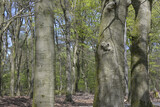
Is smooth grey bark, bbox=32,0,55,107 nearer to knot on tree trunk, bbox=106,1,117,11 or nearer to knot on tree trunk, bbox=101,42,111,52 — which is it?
knot on tree trunk, bbox=101,42,111,52

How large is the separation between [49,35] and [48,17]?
376mm

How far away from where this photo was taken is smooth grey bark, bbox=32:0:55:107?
3234 millimetres

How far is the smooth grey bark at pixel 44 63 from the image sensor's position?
3234mm

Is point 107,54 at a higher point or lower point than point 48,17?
lower

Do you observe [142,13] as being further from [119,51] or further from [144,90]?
[119,51]

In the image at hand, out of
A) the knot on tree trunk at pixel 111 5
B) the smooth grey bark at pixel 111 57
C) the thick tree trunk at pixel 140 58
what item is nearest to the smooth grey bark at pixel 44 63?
the smooth grey bark at pixel 111 57

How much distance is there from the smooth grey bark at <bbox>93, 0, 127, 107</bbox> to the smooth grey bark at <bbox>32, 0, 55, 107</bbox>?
0.86 metres

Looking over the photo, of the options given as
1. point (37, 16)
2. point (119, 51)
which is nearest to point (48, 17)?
point (37, 16)

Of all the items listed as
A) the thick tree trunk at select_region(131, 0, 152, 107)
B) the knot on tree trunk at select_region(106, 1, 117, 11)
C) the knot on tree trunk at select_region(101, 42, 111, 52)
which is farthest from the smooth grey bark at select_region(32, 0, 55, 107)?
the thick tree trunk at select_region(131, 0, 152, 107)

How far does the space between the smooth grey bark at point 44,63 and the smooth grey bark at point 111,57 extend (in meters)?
0.86

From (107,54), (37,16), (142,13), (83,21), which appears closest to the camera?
(107,54)

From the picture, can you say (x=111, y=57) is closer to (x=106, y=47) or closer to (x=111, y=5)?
(x=106, y=47)

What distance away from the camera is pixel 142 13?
603 centimetres

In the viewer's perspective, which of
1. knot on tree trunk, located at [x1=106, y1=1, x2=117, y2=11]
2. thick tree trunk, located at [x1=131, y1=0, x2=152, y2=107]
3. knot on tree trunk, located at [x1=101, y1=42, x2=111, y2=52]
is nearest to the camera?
knot on tree trunk, located at [x1=101, y1=42, x2=111, y2=52]
